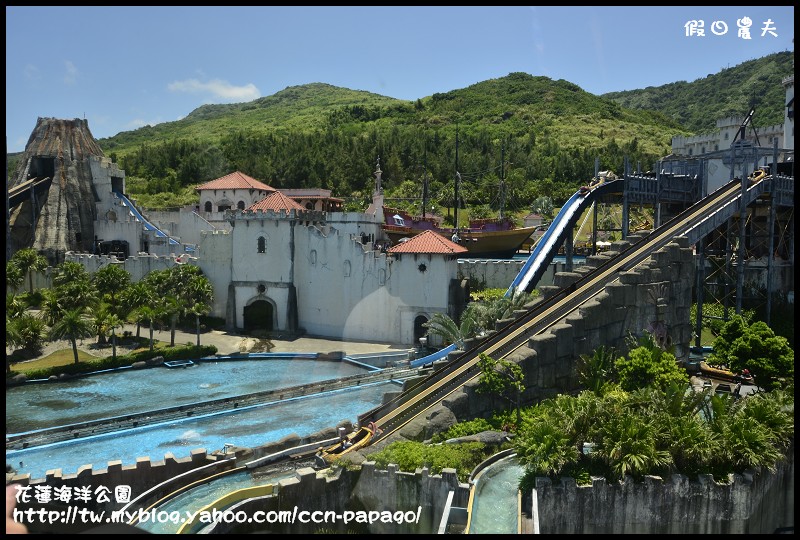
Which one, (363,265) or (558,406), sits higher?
(363,265)

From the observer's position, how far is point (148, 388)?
29.4 m

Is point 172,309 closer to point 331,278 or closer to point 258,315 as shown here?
point 258,315

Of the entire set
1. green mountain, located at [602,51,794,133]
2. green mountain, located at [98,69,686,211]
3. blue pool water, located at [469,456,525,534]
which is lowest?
blue pool water, located at [469,456,525,534]

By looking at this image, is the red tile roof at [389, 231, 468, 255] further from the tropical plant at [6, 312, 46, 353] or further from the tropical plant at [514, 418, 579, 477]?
the tropical plant at [514, 418, 579, 477]

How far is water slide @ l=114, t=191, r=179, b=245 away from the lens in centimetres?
4831

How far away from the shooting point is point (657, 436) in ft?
48.4

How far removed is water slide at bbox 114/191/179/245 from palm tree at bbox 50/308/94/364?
1544cm

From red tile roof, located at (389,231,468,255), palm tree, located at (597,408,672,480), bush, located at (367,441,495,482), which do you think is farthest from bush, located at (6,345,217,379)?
palm tree, located at (597,408,672,480)

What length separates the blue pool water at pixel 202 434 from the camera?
21.0m

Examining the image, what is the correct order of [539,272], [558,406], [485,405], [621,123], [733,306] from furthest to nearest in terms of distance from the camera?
[621,123], [539,272], [733,306], [485,405], [558,406]

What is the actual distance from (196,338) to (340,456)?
2310 cm

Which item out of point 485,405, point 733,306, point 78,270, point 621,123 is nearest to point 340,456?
point 485,405

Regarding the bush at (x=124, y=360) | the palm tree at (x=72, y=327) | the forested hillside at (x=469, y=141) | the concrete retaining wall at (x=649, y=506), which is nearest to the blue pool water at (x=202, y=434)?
the bush at (x=124, y=360)

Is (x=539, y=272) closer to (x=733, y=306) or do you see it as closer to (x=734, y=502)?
(x=733, y=306)
